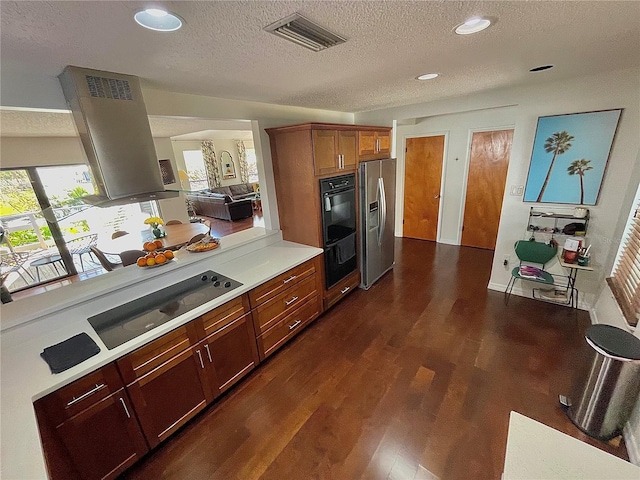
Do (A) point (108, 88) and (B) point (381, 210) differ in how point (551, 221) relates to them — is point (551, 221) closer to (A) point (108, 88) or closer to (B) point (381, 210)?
(B) point (381, 210)

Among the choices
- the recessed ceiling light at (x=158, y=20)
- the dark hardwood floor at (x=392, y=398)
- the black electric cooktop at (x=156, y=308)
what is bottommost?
the dark hardwood floor at (x=392, y=398)

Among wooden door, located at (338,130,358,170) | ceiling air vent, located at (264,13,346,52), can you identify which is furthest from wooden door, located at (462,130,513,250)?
ceiling air vent, located at (264,13,346,52)

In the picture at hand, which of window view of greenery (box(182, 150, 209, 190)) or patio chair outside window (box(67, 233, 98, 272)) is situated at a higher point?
window view of greenery (box(182, 150, 209, 190))

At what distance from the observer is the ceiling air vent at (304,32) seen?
106 centimetres

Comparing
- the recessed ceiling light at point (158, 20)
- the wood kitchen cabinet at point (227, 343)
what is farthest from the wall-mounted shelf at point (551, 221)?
the recessed ceiling light at point (158, 20)

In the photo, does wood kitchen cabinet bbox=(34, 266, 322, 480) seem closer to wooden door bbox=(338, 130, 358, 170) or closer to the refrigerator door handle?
wooden door bbox=(338, 130, 358, 170)

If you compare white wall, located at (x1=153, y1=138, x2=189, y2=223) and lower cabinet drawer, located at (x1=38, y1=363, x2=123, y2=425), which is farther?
white wall, located at (x1=153, y1=138, x2=189, y2=223)

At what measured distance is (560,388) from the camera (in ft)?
6.40

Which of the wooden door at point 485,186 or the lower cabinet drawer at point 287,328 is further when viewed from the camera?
the wooden door at point 485,186

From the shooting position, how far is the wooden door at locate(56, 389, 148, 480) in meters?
1.33

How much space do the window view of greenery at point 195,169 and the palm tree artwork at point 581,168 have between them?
896 centimetres

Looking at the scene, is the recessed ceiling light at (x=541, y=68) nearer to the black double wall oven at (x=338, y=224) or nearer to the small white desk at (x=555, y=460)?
the black double wall oven at (x=338, y=224)

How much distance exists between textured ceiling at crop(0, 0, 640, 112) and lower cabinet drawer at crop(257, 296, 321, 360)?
1.96m

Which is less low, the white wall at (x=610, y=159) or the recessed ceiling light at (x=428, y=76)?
the recessed ceiling light at (x=428, y=76)
